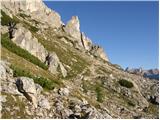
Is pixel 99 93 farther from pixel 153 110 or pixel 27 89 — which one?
pixel 27 89

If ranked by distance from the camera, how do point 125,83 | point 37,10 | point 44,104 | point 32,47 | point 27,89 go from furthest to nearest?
point 37,10
point 125,83
point 32,47
point 27,89
point 44,104

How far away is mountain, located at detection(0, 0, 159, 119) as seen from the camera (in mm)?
32656

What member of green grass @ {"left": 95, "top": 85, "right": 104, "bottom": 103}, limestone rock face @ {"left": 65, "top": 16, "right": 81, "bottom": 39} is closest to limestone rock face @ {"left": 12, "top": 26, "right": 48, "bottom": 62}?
green grass @ {"left": 95, "top": 85, "right": 104, "bottom": 103}

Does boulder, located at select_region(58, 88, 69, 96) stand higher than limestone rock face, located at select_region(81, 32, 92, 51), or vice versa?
limestone rock face, located at select_region(81, 32, 92, 51)

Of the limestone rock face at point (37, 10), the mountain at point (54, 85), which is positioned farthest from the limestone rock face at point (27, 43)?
the limestone rock face at point (37, 10)

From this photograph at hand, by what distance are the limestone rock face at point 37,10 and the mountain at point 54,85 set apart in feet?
1.65

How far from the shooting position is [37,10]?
153m

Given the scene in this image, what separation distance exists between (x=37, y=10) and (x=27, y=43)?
87783 millimetres

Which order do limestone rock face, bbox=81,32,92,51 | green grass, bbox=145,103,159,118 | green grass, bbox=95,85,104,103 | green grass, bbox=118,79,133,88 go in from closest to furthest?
green grass, bbox=95,85,104,103 < green grass, bbox=145,103,159,118 < green grass, bbox=118,79,133,88 < limestone rock face, bbox=81,32,92,51

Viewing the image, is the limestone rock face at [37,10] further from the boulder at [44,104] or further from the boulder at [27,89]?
the boulder at [44,104]

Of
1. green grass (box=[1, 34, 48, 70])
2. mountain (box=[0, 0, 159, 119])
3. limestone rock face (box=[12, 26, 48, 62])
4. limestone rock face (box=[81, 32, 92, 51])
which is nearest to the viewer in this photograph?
mountain (box=[0, 0, 159, 119])

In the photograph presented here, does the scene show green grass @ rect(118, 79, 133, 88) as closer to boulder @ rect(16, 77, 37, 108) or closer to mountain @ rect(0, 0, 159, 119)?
mountain @ rect(0, 0, 159, 119)

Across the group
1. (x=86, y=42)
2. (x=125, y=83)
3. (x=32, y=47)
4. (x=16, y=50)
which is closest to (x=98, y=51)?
(x=86, y=42)

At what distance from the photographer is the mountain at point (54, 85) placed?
1286 inches
